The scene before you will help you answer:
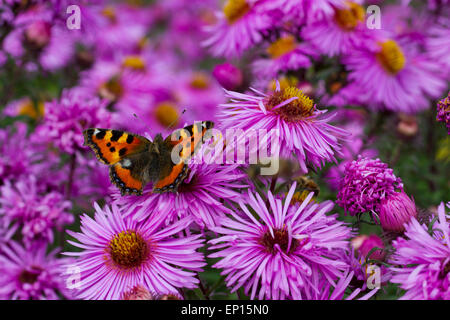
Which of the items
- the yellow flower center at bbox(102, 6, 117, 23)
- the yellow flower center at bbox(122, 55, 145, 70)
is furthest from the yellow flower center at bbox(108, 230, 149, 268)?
the yellow flower center at bbox(102, 6, 117, 23)

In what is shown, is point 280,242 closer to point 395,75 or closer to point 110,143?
point 110,143

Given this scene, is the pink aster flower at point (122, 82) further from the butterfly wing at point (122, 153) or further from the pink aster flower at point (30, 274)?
the butterfly wing at point (122, 153)

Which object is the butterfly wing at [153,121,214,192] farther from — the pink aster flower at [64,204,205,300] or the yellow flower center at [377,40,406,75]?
the yellow flower center at [377,40,406,75]

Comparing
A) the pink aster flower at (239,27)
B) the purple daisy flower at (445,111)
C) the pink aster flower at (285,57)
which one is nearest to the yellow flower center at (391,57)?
the pink aster flower at (285,57)

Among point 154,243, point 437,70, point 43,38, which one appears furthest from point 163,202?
point 437,70

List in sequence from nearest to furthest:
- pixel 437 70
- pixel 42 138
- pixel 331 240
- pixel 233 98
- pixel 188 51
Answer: pixel 331 240 → pixel 233 98 → pixel 42 138 → pixel 437 70 → pixel 188 51

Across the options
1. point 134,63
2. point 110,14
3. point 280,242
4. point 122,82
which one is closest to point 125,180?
point 280,242

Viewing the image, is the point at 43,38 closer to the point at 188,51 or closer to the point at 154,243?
the point at 154,243
